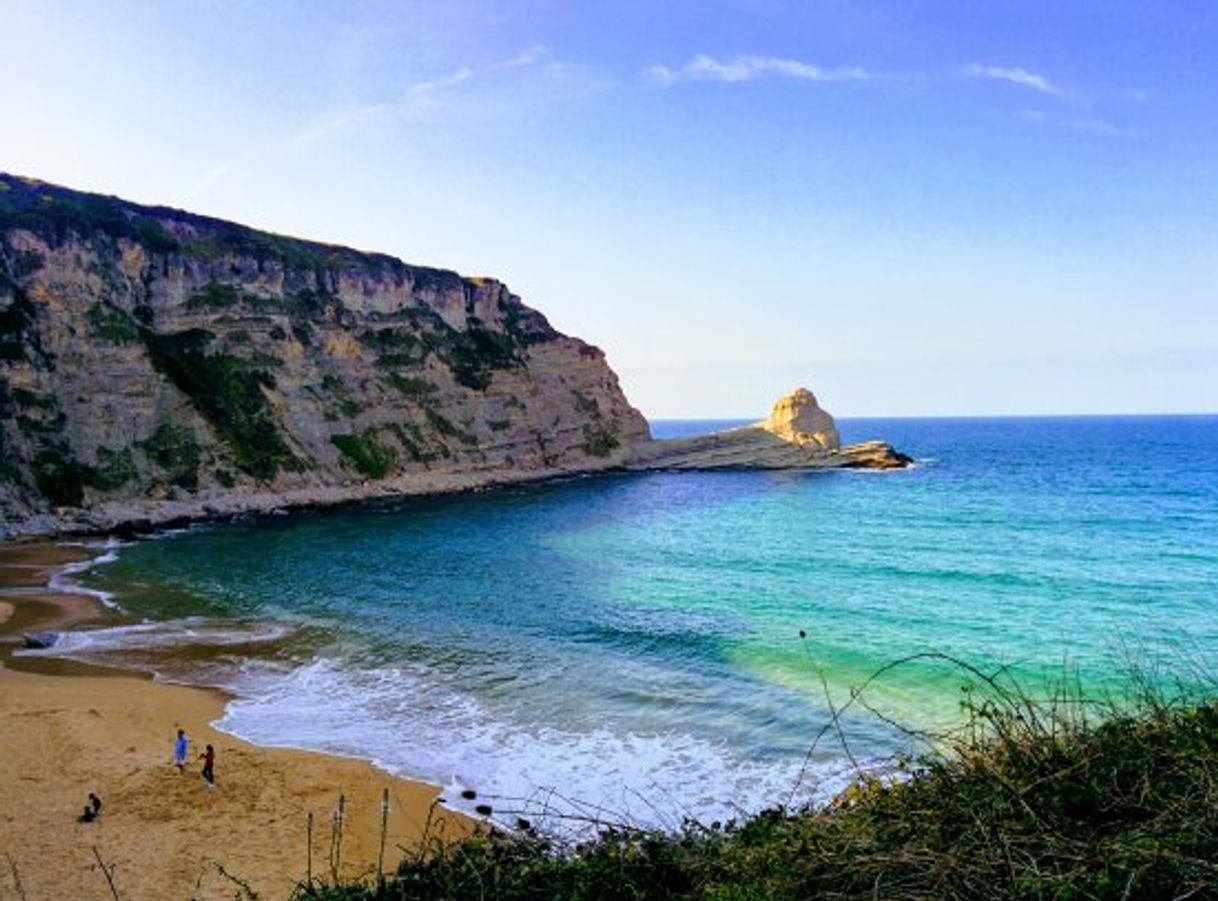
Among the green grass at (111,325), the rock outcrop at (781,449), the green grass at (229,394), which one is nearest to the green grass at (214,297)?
the green grass at (229,394)

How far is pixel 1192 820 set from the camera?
4.84 metres

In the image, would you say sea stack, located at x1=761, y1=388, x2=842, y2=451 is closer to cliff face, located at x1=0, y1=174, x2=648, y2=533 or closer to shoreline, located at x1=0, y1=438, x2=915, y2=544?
shoreline, located at x1=0, y1=438, x2=915, y2=544

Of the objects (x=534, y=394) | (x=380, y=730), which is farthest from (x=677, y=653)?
(x=534, y=394)

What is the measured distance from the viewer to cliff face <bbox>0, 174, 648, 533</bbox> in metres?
61.6

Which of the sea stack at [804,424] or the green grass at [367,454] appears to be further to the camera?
the sea stack at [804,424]

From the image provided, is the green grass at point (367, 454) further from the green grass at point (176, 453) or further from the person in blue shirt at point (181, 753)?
the person in blue shirt at point (181, 753)

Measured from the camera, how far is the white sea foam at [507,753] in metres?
17.3

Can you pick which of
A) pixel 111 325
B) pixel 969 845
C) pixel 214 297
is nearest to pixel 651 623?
pixel 969 845

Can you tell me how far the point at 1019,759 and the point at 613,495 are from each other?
239ft

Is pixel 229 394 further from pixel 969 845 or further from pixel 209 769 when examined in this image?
pixel 969 845

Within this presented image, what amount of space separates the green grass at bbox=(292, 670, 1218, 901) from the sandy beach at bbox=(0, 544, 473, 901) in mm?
6991

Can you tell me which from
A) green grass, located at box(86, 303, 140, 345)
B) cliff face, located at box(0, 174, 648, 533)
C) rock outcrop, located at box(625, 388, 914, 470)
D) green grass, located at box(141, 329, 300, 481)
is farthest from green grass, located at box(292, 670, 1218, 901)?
rock outcrop, located at box(625, 388, 914, 470)

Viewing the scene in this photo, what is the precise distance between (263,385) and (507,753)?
64008 millimetres

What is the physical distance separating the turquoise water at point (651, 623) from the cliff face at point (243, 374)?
909 cm
